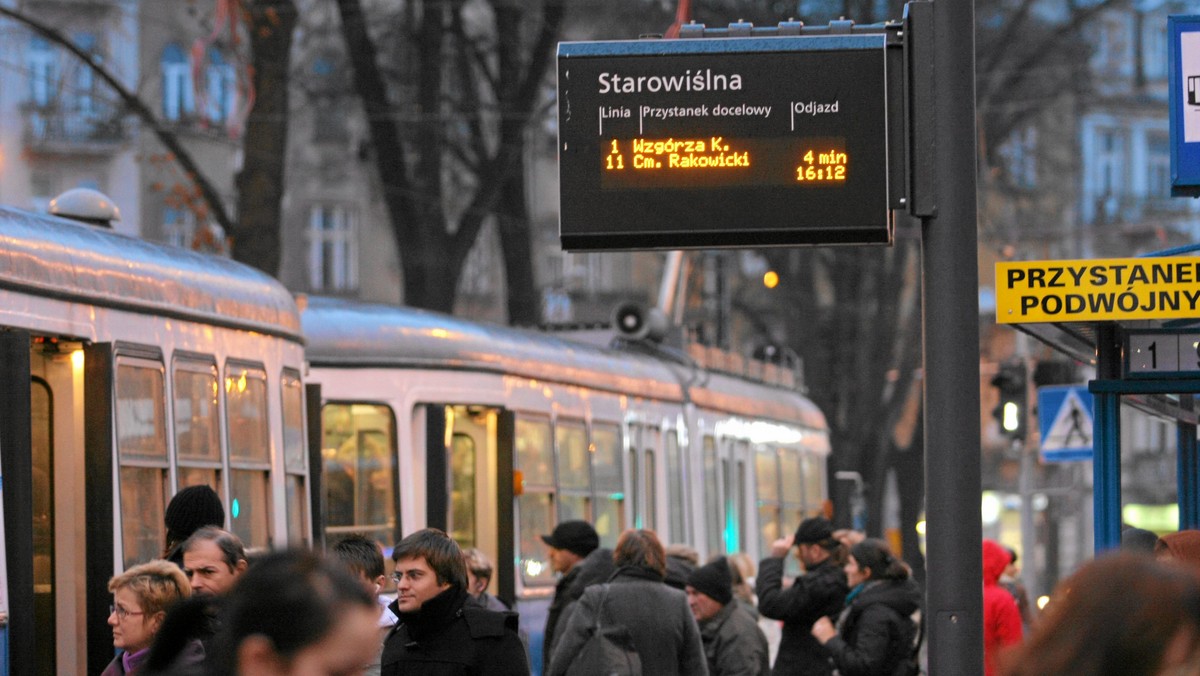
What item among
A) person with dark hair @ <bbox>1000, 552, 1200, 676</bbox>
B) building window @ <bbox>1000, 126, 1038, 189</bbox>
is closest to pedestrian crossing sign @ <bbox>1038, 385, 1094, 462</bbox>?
person with dark hair @ <bbox>1000, 552, 1200, 676</bbox>

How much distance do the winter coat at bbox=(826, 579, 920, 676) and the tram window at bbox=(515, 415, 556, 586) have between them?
17.6 feet

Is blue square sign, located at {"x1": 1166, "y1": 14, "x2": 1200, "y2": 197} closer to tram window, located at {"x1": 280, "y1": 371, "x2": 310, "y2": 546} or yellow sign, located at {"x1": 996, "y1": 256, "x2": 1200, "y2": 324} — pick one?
yellow sign, located at {"x1": 996, "y1": 256, "x2": 1200, "y2": 324}

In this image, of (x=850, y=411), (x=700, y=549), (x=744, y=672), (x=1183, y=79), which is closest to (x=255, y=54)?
(x=700, y=549)

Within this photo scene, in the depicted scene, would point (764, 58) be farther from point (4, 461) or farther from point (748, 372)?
point (748, 372)

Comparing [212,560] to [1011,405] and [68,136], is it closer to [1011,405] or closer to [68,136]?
[1011,405]

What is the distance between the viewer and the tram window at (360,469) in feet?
49.2

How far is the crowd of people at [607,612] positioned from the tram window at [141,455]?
57.5 inches

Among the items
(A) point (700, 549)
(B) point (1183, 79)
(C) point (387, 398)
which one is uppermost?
(B) point (1183, 79)

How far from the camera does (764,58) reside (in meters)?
7.29

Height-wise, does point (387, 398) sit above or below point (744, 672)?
above

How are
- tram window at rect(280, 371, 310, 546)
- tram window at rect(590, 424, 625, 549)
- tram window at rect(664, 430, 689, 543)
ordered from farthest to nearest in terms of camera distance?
tram window at rect(664, 430, 689, 543), tram window at rect(590, 424, 625, 549), tram window at rect(280, 371, 310, 546)

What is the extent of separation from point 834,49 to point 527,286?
66.8 feet

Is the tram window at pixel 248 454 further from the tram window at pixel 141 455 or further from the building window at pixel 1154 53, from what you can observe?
the building window at pixel 1154 53

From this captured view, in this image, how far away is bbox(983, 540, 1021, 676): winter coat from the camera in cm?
1052
